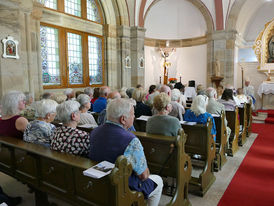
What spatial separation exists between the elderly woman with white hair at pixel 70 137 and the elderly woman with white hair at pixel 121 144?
22 cm

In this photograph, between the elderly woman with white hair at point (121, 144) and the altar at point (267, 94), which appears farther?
the altar at point (267, 94)

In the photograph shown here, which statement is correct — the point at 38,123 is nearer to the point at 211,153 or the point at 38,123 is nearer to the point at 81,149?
the point at 81,149

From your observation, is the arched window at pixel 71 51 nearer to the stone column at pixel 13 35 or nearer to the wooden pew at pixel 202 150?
the stone column at pixel 13 35

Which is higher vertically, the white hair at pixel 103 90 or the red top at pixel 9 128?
the white hair at pixel 103 90

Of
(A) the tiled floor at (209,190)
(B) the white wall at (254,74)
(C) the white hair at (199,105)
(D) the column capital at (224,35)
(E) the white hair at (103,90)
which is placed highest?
(D) the column capital at (224,35)

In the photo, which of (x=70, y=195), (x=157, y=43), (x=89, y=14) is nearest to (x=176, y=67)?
(x=157, y=43)

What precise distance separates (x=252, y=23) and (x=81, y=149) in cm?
1365

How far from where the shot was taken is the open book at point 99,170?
1.78 meters

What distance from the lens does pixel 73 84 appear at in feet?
30.2

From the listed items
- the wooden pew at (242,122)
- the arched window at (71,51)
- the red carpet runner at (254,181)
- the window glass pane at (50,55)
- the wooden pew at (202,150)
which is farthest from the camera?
the arched window at (71,51)

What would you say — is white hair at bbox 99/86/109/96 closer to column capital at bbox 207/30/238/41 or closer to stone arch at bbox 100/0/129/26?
stone arch at bbox 100/0/129/26

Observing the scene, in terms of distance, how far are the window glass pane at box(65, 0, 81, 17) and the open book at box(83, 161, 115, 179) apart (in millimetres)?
8137

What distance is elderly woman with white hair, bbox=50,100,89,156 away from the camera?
2.40 m

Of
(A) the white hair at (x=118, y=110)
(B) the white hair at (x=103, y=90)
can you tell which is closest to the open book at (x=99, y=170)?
(A) the white hair at (x=118, y=110)
